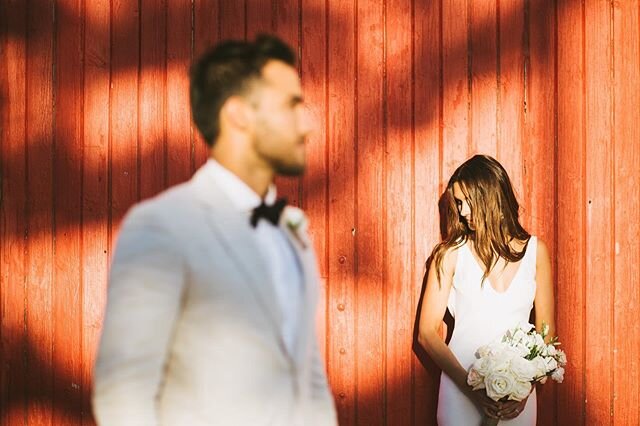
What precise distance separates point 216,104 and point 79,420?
2.65 meters

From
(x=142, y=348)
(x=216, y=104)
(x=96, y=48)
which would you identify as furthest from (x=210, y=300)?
(x=96, y=48)

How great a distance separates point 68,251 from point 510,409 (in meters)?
2.45

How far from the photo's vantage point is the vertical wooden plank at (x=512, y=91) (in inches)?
150

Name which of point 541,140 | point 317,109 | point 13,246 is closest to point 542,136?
point 541,140

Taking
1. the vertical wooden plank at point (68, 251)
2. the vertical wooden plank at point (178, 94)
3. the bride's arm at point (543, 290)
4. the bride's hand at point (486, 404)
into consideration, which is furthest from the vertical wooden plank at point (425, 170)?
the vertical wooden plank at point (68, 251)

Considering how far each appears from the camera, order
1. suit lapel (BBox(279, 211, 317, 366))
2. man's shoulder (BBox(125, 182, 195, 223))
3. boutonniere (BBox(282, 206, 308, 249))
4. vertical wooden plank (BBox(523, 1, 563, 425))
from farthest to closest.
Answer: vertical wooden plank (BBox(523, 1, 563, 425)) < boutonniere (BBox(282, 206, 308, 249)) < suit lapel (BBox(279, 211, 317, 366)) < man's shoulder (BBox(125, 182, 195, 223))

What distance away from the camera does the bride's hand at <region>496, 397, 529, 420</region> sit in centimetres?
331

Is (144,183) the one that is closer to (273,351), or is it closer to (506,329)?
(506,329)

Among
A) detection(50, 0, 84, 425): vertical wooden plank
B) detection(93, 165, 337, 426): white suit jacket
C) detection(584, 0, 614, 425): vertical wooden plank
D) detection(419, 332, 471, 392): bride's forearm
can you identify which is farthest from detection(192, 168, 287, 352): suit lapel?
detection(584, 0, 614, 425): vertical wooden plank

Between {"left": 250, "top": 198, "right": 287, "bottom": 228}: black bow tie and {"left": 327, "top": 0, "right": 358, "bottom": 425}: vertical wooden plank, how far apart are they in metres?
1.88

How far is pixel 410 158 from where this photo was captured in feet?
12.5

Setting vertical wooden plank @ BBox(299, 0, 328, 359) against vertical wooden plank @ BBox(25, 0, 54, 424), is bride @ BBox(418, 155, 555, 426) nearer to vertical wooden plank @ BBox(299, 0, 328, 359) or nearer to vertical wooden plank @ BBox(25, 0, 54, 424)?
vertical wooden plank @ BBox(299, 0, 328, 359)

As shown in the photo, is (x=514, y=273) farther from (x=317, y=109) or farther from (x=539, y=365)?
(x=317, y=109)

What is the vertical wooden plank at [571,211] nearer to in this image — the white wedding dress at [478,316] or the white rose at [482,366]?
the white wedding dress at [478,316]
